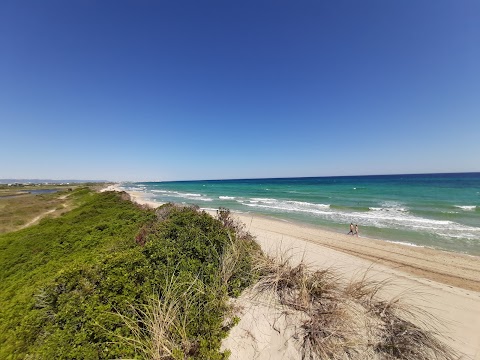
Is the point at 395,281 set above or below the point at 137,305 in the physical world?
below

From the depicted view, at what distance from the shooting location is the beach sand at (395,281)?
360 cm

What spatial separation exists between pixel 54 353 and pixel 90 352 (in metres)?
0.47

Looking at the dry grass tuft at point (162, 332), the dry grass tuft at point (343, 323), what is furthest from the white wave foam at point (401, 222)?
the dry grass tuft at point (162, 332)

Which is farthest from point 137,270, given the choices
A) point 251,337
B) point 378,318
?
point 378,318

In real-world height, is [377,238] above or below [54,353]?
below

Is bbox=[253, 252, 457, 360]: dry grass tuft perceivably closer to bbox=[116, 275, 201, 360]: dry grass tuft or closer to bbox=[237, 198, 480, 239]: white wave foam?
bbox=[116, 275, 201, 360]: dry grass tuft

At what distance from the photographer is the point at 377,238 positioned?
1525 centimetres

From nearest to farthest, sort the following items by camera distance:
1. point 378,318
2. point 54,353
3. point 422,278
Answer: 1. point 54,353
2. point 378,318
3. point 422,278

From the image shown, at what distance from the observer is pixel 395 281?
816cm

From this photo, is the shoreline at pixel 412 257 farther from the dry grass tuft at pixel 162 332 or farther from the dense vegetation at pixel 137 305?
the dry grass tuft at pixel 162 332

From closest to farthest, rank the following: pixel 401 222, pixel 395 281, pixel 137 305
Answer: pixel 137 305 < pixel 395 281 < pixel 401 222

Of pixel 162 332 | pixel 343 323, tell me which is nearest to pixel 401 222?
pixel 343 323

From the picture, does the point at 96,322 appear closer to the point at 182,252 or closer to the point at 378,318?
the point at 182,252

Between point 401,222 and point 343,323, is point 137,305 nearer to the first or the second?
point 343,323
